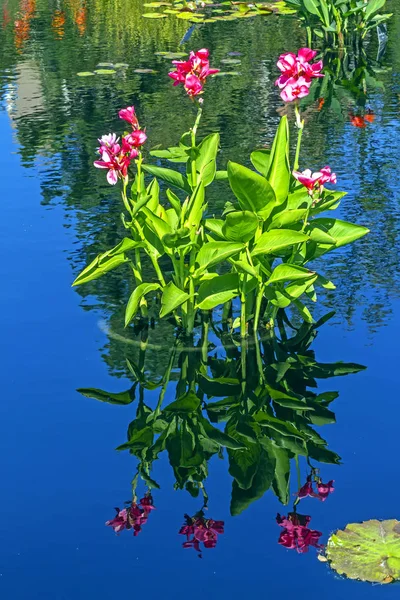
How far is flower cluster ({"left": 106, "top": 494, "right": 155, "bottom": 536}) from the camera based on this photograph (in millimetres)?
4156

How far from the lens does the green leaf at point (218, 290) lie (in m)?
5.56

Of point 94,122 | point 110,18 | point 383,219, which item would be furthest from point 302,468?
point 110,18

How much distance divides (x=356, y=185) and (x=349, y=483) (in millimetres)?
3971

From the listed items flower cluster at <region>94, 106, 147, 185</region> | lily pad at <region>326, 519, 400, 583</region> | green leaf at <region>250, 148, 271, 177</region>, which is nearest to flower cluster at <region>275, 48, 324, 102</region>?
green leaf at <region>250, 148, 271, 177</region>

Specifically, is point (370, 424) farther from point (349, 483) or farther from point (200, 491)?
point (200, 491)

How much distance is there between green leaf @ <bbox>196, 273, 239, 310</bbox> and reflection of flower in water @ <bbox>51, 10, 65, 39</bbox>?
9553 mm

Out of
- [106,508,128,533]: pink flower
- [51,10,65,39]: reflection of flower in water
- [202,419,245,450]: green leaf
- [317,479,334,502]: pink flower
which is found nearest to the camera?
[106,508,128,533]: pink flower

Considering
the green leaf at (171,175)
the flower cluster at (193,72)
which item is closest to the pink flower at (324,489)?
the green leaf at (171,175)

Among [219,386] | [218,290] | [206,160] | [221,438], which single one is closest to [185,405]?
[219,386]

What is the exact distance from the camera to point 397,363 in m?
5.38

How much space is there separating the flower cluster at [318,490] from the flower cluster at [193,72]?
2.23m

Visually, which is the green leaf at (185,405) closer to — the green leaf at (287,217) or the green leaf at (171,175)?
the green leaf at (287,217)

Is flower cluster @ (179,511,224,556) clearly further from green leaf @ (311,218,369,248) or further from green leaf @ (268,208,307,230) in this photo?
green leaf @ (311,218,369,248)

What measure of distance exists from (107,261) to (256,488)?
5.91ft
